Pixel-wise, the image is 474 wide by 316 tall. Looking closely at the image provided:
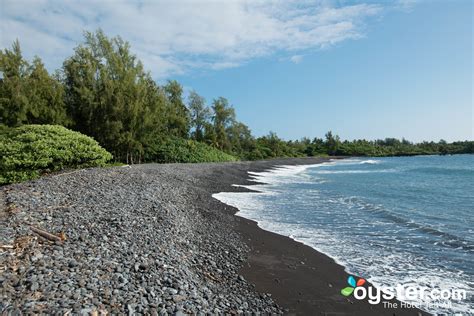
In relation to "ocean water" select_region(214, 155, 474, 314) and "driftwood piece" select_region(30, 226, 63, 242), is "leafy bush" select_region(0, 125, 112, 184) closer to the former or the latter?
"ocean water" select_region(214, 155, 474, 314)

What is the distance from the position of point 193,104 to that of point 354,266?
51.4 m

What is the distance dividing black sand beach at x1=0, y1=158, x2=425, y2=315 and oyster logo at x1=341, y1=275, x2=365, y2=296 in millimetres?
111

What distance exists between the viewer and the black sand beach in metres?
4.06

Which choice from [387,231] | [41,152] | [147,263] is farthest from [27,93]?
[387,231]

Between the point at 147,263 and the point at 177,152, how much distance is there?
33.6 m

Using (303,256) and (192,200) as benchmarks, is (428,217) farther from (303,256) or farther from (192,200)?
(192,200)

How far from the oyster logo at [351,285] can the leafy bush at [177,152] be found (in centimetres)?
3143

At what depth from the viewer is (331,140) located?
11662 cm

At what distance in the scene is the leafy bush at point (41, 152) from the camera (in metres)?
12.4

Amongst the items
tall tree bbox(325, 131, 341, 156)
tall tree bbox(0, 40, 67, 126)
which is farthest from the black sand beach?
tall tree bbox(325, 131, 341, 156)

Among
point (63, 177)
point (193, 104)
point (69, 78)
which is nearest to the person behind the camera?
point (63, 177)

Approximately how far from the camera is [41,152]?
1291 cm

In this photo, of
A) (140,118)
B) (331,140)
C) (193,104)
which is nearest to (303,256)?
(140,118)

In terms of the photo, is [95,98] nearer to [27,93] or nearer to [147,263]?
[27,93]
